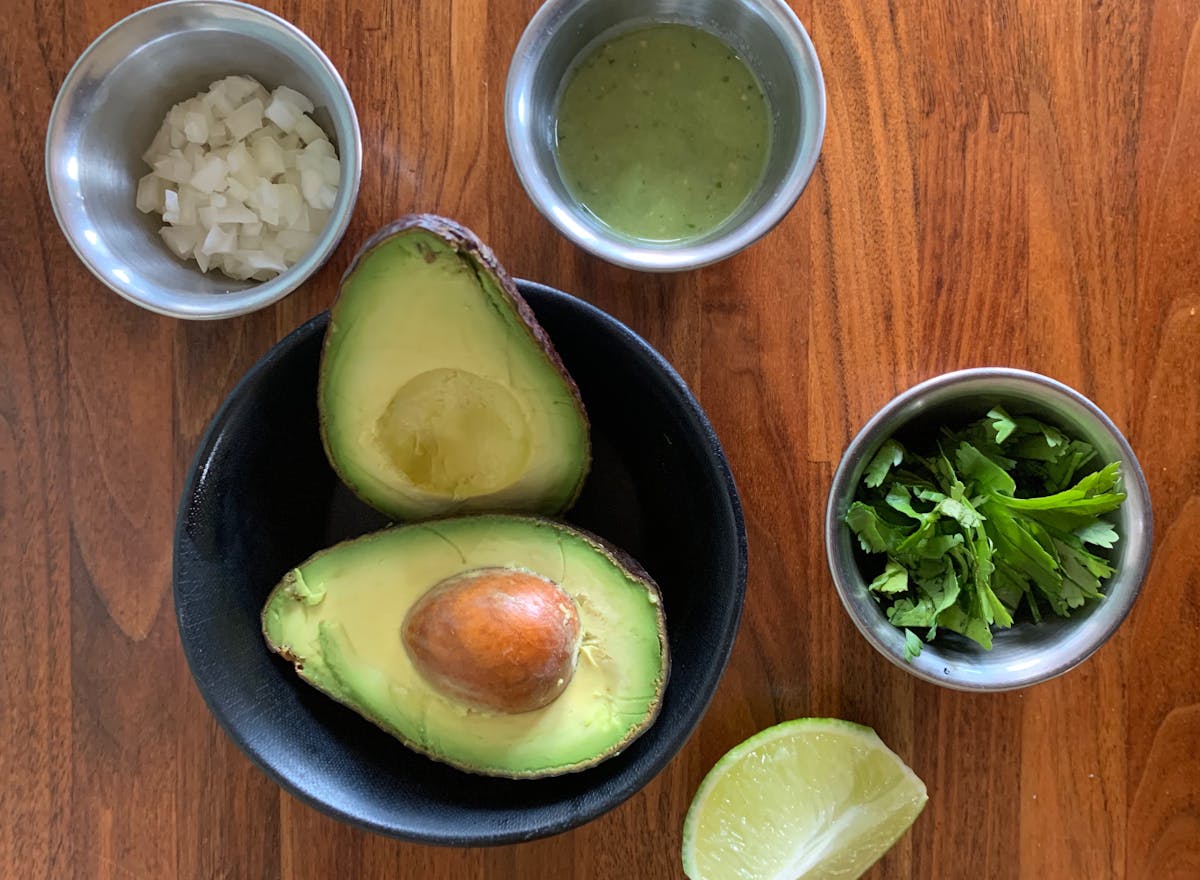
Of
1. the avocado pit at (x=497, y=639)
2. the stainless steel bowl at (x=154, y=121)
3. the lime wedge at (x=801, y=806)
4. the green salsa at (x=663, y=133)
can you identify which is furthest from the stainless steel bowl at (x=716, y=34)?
the lime wedge at (x=801, y=806)

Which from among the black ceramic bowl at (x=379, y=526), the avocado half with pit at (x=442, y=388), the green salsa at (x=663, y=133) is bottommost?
the black ceramic bowl at (x=379, y=526)

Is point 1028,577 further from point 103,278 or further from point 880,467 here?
point 103,278

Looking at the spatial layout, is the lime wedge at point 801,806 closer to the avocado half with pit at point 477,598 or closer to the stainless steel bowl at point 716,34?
the avocado half with pit at point 477,598

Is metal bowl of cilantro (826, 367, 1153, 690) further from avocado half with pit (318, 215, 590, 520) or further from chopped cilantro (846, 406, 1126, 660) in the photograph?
avocado half with pit (318, 215, 590, 520)

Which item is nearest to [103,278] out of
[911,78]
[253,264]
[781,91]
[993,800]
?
[253,264]

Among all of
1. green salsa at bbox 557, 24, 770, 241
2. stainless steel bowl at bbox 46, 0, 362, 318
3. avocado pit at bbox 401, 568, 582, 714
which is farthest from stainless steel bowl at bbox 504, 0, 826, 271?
avocado pit at bbox 401, 568, 582, 714

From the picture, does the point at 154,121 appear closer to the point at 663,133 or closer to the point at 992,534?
the point at 663,133

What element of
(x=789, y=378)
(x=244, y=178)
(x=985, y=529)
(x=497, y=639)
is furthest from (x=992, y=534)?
(x=244, y=178)
